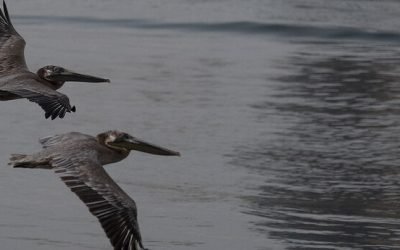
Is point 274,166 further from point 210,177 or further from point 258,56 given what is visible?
point 258,56

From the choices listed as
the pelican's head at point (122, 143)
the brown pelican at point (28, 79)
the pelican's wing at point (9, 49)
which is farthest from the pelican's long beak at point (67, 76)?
the pelican's head at point (122, 143)

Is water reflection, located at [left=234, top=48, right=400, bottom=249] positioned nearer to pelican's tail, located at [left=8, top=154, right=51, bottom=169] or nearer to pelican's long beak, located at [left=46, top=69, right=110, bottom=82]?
pelican's long beak, located at [left=46, top=69, right=110, bottom=82]

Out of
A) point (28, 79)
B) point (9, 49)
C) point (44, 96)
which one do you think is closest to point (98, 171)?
point (44, 96)

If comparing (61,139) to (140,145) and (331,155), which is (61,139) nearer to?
(140,145)

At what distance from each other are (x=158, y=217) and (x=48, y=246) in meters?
0.98

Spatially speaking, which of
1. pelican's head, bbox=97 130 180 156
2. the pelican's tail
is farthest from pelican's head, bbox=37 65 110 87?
the pelican's tail

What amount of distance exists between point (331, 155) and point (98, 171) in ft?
13.6

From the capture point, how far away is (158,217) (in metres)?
9.16

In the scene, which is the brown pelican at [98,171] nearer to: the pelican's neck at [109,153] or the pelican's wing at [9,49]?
the pelican's neck at [109,153]

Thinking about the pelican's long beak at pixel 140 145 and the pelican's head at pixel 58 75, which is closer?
the pelican's long beak at pixel 140 145

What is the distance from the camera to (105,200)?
6.94m

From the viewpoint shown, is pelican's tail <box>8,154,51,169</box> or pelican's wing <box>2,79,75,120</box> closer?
pelican's tail <box>8,154,51,169</box>

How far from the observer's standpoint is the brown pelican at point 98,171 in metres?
6.81

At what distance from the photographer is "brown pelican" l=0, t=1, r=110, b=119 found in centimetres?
822
